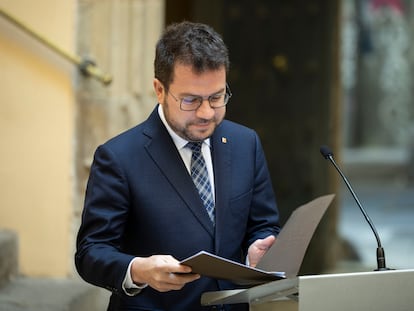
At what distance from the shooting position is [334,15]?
27.2 feet

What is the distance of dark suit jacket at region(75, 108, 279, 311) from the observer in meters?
2.96

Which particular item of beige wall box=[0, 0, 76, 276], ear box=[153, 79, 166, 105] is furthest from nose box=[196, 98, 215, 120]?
beige wall box=[0, 0, 76, 276]

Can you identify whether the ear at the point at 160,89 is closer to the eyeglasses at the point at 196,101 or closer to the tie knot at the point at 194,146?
the eyeglasses at the point at 196,101

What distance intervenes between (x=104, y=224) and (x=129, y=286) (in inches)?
7.4

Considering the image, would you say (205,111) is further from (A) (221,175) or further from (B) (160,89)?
(A) (221,175)

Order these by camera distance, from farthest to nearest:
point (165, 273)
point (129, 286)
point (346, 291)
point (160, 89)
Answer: point (160, 89), point (129, 286), point (165, 273), point (346, 291)

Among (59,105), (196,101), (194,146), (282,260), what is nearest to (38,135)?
(59,105)

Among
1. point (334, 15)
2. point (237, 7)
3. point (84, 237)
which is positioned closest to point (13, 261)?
point (84, 237)

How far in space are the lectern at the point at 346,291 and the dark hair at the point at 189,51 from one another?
2.02 ft

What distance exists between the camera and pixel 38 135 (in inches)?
193

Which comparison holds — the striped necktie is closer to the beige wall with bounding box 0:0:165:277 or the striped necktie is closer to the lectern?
the lectern

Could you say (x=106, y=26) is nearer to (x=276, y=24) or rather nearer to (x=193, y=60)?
(x=193, y=60)

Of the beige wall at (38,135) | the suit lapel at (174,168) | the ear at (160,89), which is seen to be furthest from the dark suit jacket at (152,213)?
the beige wall at (38,135)

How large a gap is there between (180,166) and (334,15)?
18.0 ft
